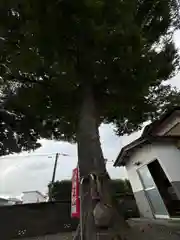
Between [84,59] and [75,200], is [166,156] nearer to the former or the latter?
[84,59]

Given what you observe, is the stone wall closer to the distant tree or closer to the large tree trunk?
the distant tree

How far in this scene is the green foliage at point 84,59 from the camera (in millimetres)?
5084

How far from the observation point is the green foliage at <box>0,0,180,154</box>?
508 centimetres

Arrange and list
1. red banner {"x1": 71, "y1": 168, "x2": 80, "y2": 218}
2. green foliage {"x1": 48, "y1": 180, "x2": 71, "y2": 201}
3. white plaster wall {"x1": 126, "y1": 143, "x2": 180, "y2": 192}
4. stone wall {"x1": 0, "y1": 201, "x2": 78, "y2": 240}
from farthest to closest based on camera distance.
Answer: green foliage {"x1": 48, "y1": 180, "x2": 71, "y2": 201} → stone wall {"x1": 0, "y1": 201, "x2": 78, "y2": 240} → white plaster wall {"x1": 126, "y1": 143, "x2": 180, "y2": 192} → red banner {"x1": 71, "y1": 168, "x2": 80, "y2": 218}

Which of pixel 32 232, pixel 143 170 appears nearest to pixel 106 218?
pixel 143 170

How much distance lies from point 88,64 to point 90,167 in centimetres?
224

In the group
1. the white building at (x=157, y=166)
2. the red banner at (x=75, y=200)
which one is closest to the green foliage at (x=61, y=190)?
the white building at (x=157, y=166)

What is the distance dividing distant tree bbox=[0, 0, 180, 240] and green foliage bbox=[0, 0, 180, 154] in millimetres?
18

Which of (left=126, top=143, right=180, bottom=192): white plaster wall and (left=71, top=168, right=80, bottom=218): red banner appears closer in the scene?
(left=71, top=168, right=80, bottom=218): red banner

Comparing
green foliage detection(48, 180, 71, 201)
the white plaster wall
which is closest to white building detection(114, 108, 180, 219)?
the white plaster wall

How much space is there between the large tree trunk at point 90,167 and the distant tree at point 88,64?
0.7 inches

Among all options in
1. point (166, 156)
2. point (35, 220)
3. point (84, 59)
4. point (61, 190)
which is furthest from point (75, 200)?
point (61, 190)

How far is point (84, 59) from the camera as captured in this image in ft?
19.5

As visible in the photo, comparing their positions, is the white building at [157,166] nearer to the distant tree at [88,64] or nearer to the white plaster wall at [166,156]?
the white plaster wall at [166,156]
